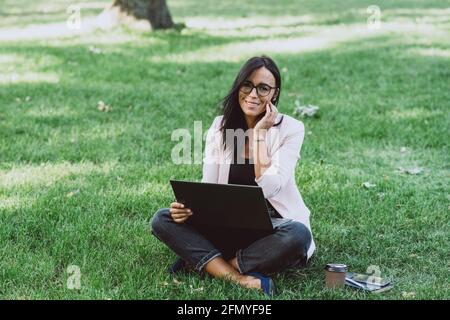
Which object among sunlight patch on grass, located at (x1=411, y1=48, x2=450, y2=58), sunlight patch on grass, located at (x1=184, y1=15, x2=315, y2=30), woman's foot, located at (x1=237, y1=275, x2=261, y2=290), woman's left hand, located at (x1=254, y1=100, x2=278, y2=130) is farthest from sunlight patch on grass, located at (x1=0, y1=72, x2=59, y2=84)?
woman's foot, located at (x1=237, y1=275, x2=261, y2=290)

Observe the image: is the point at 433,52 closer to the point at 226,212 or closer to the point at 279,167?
the point at 279,167

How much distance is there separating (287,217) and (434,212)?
4.93 ft

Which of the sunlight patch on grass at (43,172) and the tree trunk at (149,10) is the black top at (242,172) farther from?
the tree trunk at (149,10)

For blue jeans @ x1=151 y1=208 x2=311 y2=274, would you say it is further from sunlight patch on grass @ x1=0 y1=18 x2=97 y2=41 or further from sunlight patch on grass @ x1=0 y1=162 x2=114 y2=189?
sunlight patch on grass @ x1=0 y1=18 x2=97 y2=41

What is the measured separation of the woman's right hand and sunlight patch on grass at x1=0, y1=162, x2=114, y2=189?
6.32 feet

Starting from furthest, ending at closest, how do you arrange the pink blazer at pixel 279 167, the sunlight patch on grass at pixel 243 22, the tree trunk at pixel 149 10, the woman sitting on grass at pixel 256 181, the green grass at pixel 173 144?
the sunlight patch on grass at pixel 243 22 → the tree trunk at pixel 149 10 → the green grass at pixel 173 144 → the pink blazer at pixel 279 167 → the woman sitting on grass at pixel 256 181

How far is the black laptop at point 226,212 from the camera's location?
379 centimetres

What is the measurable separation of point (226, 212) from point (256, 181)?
315 millimetres

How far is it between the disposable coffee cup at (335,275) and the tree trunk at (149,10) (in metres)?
8.96

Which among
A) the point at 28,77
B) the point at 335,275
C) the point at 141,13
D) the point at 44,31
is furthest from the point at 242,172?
the point at 44,31

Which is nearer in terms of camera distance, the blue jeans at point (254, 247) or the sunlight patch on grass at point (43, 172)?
the blue jeans at point (254, 247)

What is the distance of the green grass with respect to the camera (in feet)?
13.9

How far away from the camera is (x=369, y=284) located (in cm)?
400

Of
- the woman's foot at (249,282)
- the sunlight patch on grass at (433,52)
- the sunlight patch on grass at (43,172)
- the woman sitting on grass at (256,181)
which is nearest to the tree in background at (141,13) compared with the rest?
the sunlight patch on grass at (433,52)
